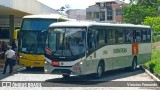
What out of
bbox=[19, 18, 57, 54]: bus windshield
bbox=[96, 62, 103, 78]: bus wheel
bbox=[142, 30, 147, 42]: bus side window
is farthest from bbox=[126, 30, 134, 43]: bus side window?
bbox=[19, 18, 57, 54]: bus windshield

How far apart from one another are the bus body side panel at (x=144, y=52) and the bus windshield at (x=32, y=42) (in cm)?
637

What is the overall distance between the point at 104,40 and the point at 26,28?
5.43m

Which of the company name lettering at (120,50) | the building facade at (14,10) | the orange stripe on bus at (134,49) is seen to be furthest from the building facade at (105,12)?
the company name lettering at (120,50)

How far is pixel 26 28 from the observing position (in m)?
24.7

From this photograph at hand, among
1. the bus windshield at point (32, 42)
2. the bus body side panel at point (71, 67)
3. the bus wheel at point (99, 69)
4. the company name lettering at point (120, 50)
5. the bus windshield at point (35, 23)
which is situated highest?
the bus windshield at point (35, 23)

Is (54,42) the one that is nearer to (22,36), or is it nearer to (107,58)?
(107,58)

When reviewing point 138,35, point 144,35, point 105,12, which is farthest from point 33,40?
point 105,12

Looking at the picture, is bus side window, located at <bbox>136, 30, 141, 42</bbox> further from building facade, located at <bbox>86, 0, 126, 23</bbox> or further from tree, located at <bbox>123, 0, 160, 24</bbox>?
building facade, located at <bbox>86, 0, 126, 23</bbox>

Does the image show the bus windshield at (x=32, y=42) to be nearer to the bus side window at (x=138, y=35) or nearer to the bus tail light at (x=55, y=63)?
the bus tail light at (x=55, y=63)

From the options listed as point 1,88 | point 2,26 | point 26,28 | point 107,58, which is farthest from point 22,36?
point 2,26

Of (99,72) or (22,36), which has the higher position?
(22,36)

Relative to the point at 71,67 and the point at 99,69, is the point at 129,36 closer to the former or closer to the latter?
the point at 99,69

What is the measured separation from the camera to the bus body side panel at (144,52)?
2738cm

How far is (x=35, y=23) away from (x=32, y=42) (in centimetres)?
Result: 108
